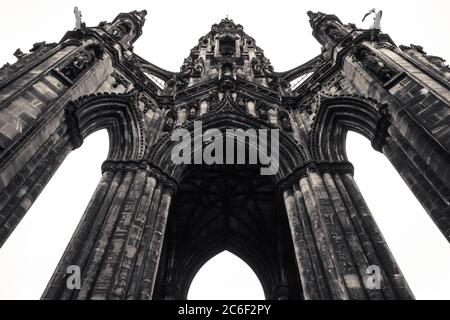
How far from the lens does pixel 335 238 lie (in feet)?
27.1

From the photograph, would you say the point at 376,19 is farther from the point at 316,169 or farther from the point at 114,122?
the point at 114,122

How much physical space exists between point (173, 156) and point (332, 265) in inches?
226

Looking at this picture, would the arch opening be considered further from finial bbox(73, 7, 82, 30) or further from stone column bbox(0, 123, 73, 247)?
finial bbox(73, 7, 82, 30)

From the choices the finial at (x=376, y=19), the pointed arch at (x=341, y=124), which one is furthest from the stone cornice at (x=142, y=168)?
the finial at (x=376, y=19)

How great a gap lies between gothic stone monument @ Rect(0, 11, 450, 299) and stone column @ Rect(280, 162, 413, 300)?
0.03 meters

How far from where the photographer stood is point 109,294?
7098mm

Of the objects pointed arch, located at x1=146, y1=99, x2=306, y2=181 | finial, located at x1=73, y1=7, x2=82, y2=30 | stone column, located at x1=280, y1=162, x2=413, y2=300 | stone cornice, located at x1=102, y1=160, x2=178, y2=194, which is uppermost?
finial, located at x1=73, y1=7, x2=82, y2=30

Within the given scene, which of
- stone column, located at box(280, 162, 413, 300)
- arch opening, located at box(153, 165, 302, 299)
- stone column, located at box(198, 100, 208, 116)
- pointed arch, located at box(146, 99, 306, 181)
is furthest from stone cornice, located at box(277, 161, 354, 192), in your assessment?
arch opening, located at box(153, 165, 302, 299)

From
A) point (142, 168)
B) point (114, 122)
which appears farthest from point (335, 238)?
point (114, 122)

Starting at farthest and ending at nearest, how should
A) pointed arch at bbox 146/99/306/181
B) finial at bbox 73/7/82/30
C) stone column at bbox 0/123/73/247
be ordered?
finial at bbox 73/7/82/30, pointed arch at bbox 146/99/306/181, stone column at bbox 0/123/73/247

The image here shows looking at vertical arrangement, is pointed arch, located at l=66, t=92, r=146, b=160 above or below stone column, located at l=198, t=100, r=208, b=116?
below

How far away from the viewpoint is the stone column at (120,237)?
729 cm

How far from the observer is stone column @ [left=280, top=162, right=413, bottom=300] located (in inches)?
288
